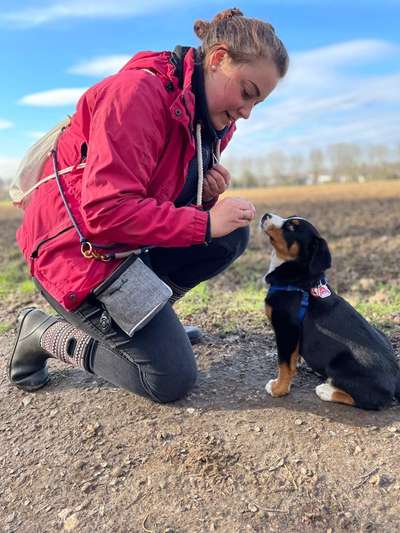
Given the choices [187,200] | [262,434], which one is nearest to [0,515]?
[262,434]

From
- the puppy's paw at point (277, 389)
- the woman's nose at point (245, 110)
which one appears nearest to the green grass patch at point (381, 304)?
the puppy's paw at point (277, 389)

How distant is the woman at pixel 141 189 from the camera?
2.87 m

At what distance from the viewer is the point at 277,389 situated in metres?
3.44

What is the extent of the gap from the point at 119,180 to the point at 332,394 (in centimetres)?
183

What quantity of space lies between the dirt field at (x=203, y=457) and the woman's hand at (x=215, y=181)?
4.08ft

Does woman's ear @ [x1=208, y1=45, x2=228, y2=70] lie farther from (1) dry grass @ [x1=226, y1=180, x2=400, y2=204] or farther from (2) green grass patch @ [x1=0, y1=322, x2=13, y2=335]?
(1) dry grass @ [x1=226, y1=180, x2=400, y2=204]

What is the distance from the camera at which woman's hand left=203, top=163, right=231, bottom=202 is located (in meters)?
3.67

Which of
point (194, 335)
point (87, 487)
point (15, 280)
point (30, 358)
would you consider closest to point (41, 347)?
point (30, 358)

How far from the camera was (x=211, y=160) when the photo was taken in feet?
12.1

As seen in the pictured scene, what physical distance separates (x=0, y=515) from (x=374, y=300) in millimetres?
4430

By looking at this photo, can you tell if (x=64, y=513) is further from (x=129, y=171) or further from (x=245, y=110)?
(x=245, y=110)

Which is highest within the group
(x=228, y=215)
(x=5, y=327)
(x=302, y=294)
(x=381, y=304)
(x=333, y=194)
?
(x=228, y=215)

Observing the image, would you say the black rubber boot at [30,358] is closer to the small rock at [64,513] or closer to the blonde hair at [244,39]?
the small rock at [64,513]

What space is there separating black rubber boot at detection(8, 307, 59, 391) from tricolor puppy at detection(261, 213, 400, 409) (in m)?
1.56
